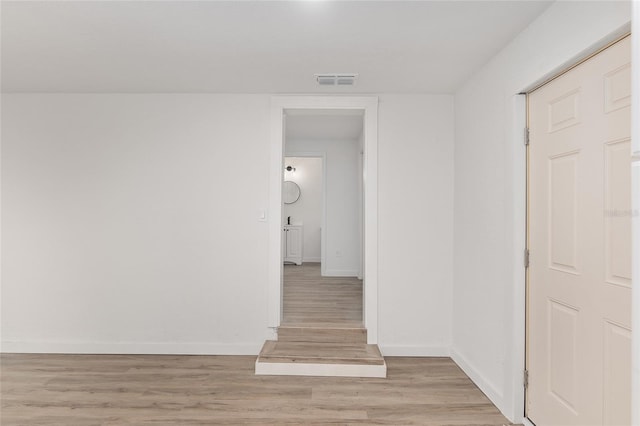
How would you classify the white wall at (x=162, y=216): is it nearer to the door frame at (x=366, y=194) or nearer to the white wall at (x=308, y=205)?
the door frame at (x=366, y=194)

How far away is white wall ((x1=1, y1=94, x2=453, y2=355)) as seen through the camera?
3.36 m

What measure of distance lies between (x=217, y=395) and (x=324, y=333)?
1095 mm

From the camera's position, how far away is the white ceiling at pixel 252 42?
77.5 inches

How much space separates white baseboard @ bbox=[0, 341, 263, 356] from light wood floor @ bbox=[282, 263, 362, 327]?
57cm

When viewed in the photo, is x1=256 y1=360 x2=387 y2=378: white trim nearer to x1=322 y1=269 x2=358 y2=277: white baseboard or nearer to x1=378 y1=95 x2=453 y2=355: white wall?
x1=378 y1=95 x2=453 y2=355: white wall

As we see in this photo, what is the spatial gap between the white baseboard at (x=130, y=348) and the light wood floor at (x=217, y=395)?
130 mm

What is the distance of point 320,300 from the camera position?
4.55 meters

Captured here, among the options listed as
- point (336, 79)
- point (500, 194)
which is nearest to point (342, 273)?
point (336, 79)

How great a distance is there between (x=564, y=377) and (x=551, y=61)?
170cm

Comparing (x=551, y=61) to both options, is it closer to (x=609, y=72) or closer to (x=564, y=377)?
(x=609, y=72)

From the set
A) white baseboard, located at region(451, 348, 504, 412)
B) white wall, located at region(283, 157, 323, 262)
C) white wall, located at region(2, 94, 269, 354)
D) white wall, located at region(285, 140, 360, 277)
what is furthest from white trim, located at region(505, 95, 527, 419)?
white wall, located at region(283, 157, 323, 262)

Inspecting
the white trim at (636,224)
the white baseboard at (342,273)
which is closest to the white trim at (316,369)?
the white trim at (636,224)

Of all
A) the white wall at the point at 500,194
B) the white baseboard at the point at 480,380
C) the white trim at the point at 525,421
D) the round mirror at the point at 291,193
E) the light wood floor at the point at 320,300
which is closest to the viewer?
the white wall at the point at 500,194

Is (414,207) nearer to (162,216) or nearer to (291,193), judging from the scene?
(162,216)
